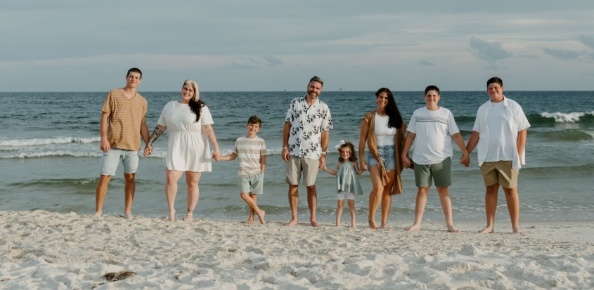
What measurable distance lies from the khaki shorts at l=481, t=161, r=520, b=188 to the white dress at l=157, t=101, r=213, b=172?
10.1 ft

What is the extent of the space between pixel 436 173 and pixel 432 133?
0.45 metres

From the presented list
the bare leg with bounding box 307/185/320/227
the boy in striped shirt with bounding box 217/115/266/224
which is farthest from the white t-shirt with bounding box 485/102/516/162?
the boy in striped shirt with bounding box 217/115/266/224

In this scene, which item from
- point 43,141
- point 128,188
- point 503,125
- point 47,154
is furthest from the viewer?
point 43,141

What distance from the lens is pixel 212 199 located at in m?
10.9

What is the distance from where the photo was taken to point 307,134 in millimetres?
7363

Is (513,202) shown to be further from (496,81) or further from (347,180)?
(347,180)

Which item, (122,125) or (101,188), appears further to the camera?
(101,188)

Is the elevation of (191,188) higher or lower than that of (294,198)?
higher

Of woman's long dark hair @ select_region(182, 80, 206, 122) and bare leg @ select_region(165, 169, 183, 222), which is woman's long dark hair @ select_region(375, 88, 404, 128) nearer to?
woman's long dark hair @ select_region(182, 80, 206, 122)

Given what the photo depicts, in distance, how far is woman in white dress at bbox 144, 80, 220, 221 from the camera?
7246 mm

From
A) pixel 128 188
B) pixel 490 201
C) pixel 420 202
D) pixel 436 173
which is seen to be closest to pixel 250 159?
pixel 128 188

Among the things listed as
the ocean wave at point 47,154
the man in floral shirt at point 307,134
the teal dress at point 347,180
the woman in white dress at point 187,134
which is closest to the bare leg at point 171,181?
the woman in white dress at point 187,134

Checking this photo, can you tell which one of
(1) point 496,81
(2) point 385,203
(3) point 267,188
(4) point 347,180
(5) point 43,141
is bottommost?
(5) point 43,141

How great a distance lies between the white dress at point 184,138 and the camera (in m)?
7.25
